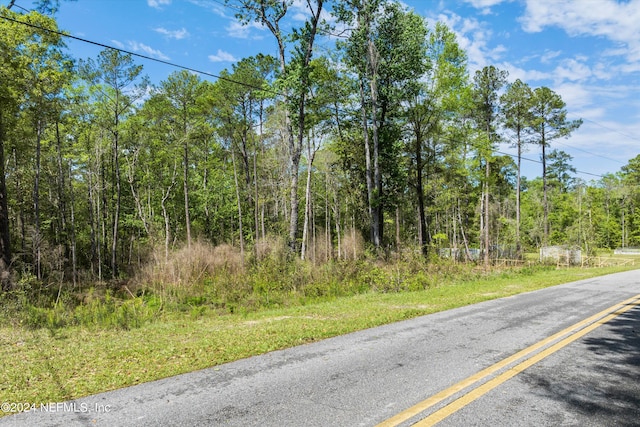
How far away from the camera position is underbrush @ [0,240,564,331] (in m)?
8.30

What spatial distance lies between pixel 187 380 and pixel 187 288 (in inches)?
327

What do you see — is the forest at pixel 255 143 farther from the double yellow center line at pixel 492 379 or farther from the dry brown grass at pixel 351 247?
the double yellow center line at pixel 492 379

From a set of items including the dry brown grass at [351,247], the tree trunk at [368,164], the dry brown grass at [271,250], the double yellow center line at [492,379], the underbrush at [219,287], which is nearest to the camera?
the double yellow center line at [492,379]

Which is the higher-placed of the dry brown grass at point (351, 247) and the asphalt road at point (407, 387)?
the dry brown grass at point (351, 247)

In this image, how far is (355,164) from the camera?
79.2ft

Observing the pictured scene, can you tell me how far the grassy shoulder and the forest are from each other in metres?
5.00

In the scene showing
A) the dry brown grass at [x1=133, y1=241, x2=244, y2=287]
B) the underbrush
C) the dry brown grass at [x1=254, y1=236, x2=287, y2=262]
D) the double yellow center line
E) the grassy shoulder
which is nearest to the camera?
the double yellow center line

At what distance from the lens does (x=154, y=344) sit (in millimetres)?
5562

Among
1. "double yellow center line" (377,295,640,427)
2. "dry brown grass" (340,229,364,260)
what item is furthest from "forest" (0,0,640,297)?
"double yellow center line" (377,295,640,427)

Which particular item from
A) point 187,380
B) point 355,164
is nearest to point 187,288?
point 187,380

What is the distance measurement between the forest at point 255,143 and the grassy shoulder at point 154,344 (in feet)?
16.4

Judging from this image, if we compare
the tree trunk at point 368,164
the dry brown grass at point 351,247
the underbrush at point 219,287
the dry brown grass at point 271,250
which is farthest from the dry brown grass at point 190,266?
the tree trunk at point 368,164

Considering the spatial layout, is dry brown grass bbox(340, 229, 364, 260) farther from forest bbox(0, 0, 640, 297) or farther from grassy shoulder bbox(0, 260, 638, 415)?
grassy shoulder bbox(0, 260, 638, 415)

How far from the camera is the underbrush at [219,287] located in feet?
27.2
